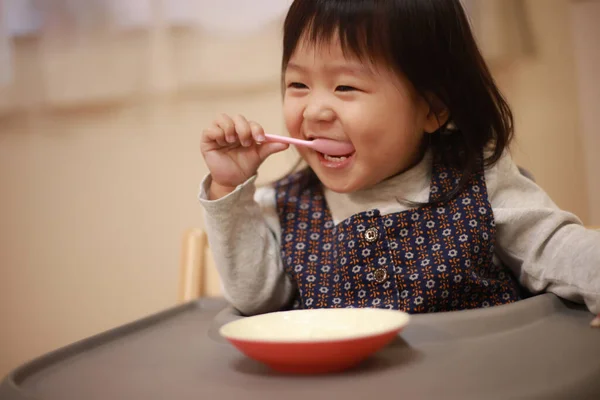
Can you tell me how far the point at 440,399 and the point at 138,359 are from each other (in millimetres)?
295

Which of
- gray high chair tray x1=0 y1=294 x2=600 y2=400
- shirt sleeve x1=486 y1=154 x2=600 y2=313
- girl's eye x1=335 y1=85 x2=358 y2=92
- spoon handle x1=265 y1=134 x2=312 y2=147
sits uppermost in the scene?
girl's eye x1=335 y1=85 x2=358 y2=92

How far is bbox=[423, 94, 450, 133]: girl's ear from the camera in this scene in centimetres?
76

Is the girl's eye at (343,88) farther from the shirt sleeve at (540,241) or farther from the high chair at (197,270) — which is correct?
the high chair at (197,270)

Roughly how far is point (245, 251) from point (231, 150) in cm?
13

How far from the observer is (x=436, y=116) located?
0.77m

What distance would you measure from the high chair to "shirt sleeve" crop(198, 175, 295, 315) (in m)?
0.24

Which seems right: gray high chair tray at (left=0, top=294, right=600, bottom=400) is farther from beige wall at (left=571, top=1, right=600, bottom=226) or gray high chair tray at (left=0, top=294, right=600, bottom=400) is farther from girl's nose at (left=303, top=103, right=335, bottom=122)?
beige wall at (left=571, top=1, right=600, bottom=226)

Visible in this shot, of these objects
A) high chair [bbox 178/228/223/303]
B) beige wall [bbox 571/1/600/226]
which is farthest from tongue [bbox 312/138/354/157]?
beige wall [bbox 571/1/600/226]

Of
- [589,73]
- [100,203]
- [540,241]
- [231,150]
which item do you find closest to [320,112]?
[231,150]

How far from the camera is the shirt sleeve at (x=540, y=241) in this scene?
0.65m

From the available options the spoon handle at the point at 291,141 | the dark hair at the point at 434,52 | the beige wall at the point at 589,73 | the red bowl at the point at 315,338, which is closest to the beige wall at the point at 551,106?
the beige wall at the point at 589,73

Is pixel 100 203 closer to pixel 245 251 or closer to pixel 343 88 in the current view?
pixel 245 251

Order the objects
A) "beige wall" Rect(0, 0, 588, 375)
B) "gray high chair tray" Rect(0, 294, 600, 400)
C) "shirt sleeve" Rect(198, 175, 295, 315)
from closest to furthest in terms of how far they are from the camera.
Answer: "gray high chair tray" Rect(0, 294, 600, 400), "shirt sleeve" Rect(198, 175, 295, 315), "beige wall" Rect(0, 0, 588, 375)

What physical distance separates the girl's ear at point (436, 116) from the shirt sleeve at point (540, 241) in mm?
86
